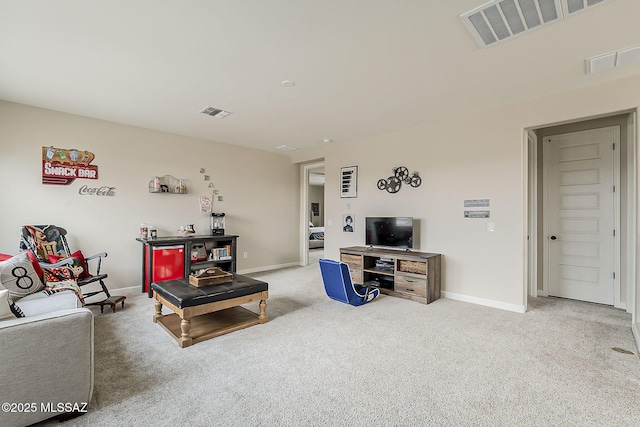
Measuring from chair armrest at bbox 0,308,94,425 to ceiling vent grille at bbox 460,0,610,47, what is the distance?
326 centimetres

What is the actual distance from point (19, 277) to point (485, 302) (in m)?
5.22

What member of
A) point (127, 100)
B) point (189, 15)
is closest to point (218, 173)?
point (127, 100)

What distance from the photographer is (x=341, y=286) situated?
381 centimetres

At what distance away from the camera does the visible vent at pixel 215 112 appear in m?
4.00

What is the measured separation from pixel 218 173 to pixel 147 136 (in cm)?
133

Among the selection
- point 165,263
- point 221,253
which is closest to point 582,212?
point 221,253

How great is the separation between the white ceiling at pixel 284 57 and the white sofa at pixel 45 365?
6.73 feet

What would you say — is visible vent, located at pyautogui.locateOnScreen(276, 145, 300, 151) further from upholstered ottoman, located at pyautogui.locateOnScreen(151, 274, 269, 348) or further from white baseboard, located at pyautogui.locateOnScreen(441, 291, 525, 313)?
white baseboard, located at pyautogui.locateOnScreen(441, 291, 525, 313)

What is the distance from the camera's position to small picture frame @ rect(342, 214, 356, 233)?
5.70m

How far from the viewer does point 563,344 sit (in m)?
2.85

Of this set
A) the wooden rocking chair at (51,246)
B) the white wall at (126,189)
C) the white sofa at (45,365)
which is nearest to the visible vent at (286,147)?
the white wall at (126,189)

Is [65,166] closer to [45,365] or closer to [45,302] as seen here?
[45,302]

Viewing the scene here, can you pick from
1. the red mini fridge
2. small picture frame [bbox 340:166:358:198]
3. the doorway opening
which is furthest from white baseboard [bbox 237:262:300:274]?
the doorway opening

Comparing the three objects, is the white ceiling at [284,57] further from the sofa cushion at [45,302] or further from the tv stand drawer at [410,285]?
the tv stand drawer at [410,285]
